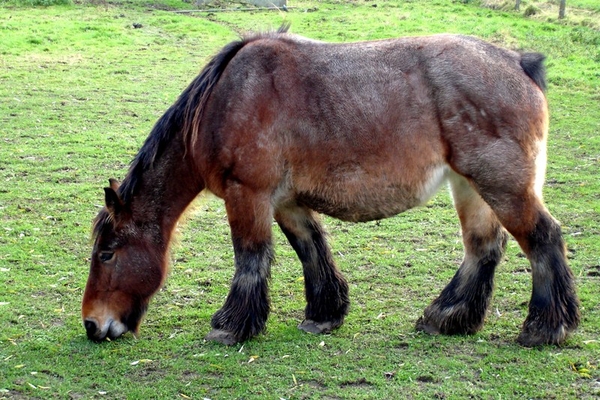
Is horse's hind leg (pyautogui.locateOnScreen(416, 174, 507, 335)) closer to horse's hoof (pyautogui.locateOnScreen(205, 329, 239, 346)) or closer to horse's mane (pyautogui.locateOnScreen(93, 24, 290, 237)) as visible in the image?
horse's hoof (pyautogui.locateOnScreen(205, 329, 239, 346))

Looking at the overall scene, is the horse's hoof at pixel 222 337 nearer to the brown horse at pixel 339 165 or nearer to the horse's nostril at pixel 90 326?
the brown horse at pixel 339 165

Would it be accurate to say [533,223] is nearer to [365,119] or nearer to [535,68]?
[535,68]

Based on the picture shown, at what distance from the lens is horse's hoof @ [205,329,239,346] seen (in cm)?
558

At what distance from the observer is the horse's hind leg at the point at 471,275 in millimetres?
5668

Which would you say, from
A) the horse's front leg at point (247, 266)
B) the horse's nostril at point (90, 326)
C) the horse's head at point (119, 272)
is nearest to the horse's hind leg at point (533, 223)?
the horse's front leg at point (247, 266)

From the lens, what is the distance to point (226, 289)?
21.9ft

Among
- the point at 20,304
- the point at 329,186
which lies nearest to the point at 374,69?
the point at 329,186

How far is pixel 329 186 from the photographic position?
5465 mm

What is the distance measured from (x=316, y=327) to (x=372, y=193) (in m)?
1.14

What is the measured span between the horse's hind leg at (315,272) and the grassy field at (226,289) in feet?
0.58

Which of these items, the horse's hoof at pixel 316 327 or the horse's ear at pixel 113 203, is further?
the horse's hoof at pixel 316 327

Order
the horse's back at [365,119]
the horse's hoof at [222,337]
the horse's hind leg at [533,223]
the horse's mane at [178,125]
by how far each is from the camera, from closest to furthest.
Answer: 1. the horse's hind leg at [533,223]
2. the horse's back at [365,119]
3. the horse's hoof at [222,337]
4. the horse's mane at [178,125]

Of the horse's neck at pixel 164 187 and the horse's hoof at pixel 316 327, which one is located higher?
the horse's neck at pixel 164 187

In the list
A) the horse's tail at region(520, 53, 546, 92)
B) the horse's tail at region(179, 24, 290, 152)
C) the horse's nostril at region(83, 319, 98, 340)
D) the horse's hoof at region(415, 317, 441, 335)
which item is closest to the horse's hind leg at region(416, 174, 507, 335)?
the horse's hoof at region(415, 317, 441, 335)
